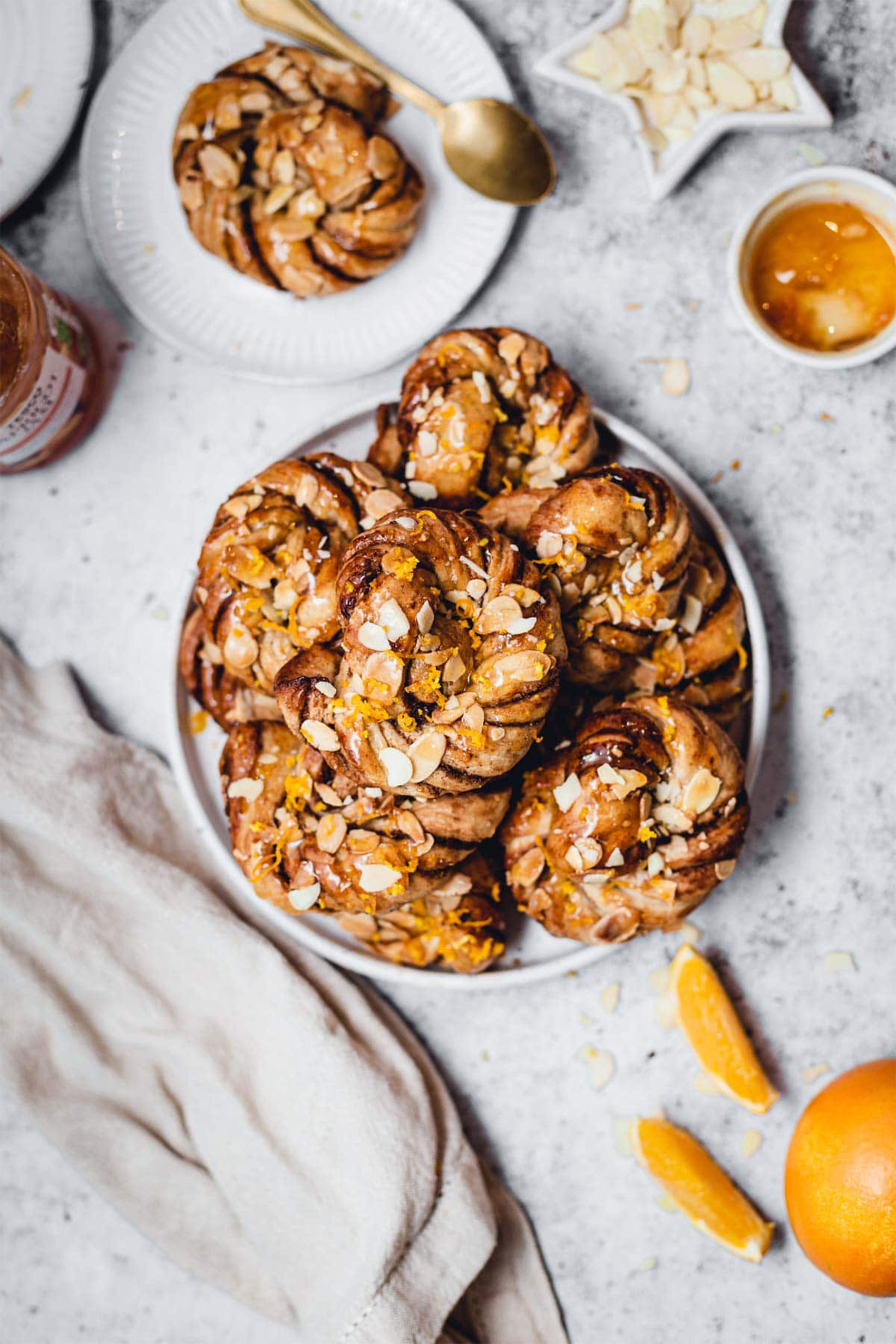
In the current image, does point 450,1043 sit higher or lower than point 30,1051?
lower

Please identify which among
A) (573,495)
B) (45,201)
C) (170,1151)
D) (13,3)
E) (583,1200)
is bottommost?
(583,1200)

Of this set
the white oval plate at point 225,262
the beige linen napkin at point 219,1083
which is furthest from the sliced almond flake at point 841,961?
the white oval plate at point 225,262

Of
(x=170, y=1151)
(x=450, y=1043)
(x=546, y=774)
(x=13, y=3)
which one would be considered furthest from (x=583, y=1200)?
(x=13, y=3)

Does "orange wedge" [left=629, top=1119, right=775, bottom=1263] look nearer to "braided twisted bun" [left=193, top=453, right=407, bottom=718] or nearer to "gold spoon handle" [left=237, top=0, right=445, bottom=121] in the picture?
"braided twisted bun" [left=193, top=453, right=407, bottom=718]

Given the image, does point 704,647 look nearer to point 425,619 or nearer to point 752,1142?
point 425,619

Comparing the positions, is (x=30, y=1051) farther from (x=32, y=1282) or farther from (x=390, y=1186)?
(x=390, y=1186)

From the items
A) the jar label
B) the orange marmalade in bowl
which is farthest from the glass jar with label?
the orange marmalade in bowl
